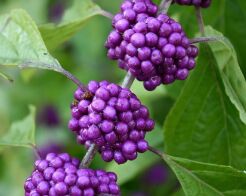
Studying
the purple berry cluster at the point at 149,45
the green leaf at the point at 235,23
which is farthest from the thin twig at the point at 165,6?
the green leaf at the point at 235,23

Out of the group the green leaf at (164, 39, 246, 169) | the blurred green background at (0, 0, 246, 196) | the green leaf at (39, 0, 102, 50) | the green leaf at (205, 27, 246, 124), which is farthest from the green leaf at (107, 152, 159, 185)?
the green leaf at (205, 27, 246, 124)

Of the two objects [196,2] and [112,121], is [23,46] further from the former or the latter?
[196,2]

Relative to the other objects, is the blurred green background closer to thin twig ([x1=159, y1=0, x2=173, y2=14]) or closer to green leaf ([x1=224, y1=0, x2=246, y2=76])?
green leaf ([x1=224, y1=0, x2=246, y2=76])

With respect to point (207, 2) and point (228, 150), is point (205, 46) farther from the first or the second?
point (228, 150)

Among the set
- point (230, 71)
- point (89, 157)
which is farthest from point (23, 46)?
point (230, 71)

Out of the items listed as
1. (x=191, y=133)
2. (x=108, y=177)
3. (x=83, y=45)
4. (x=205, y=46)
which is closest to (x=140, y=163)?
(x=191, y=133)

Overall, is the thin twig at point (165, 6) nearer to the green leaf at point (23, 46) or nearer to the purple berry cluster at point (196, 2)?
the purple berry cluster at point (196, 2)
